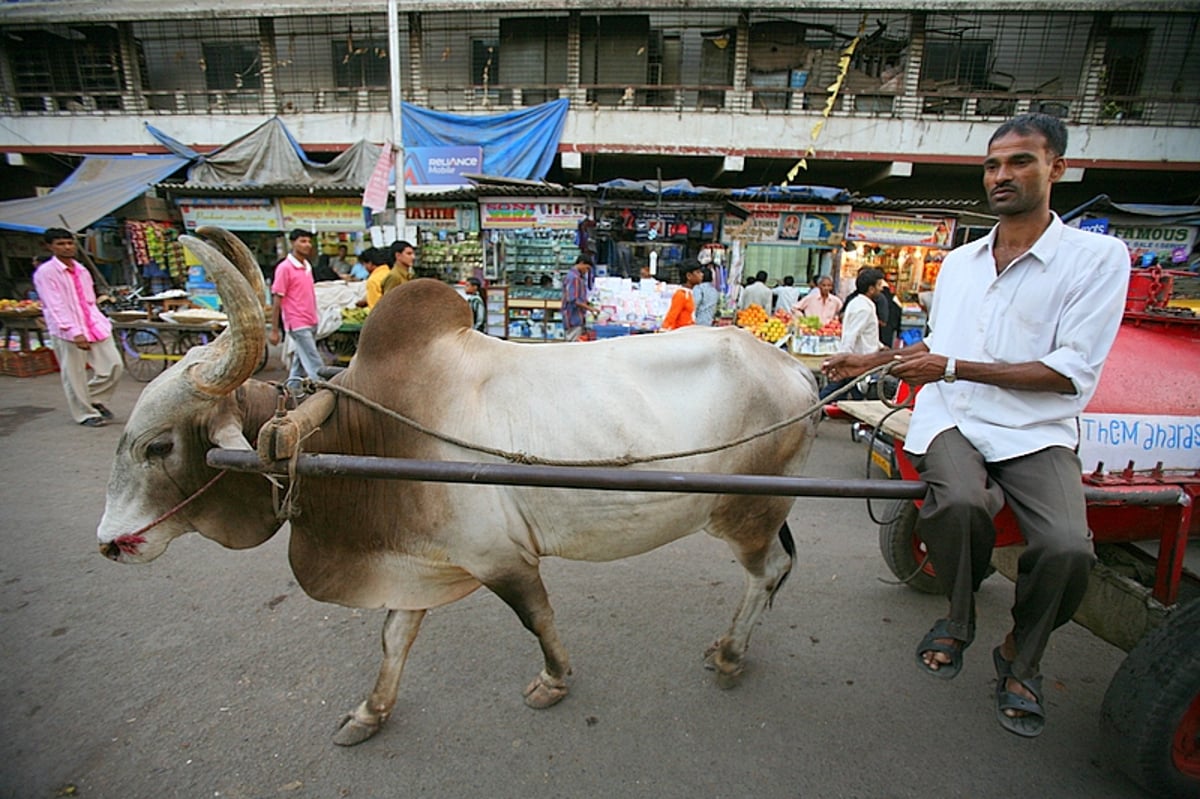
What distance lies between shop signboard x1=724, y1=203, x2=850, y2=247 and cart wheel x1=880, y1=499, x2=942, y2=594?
8570 mm

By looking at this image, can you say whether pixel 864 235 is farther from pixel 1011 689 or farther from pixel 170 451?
pixel 170 451

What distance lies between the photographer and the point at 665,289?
32.2 feet

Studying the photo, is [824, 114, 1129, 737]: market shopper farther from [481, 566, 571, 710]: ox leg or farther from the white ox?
[481, 566, 571, 710]: ox leg

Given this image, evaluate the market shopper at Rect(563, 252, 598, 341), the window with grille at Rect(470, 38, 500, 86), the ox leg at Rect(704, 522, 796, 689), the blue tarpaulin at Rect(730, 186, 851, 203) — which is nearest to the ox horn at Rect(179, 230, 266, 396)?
the ox leg at Rect(704, 522, 796, 689)

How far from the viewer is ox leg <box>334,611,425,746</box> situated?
7.76 ft

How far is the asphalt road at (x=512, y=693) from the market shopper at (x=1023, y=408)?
2.33 ft

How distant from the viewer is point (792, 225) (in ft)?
36.3

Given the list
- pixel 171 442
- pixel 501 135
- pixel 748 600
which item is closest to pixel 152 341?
pixel 501 135

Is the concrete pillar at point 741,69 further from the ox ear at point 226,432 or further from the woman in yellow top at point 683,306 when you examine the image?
the ox ear at point 226,432

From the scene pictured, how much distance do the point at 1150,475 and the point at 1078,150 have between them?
1580 cm

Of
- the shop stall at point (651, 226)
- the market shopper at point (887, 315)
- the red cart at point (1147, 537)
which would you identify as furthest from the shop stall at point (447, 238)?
the red cart at point (1147, 537)

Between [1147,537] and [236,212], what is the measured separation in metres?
14.7

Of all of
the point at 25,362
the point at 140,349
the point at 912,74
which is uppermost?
the point at 912,74

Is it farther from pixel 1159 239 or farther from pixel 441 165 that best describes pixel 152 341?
pixel 1159 239
